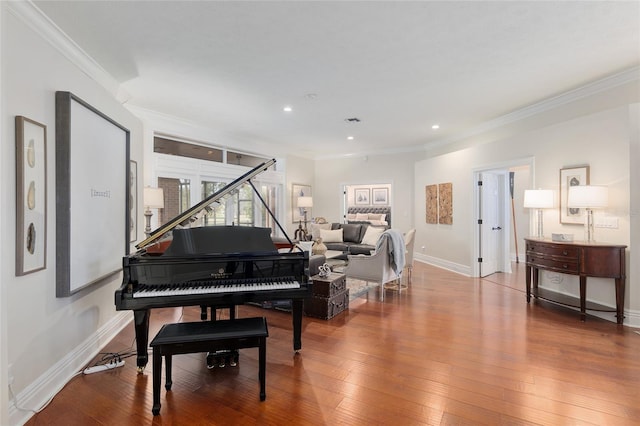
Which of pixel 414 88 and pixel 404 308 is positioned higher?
pixel 414 88

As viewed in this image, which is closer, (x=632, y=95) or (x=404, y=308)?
(x=632, y=95)

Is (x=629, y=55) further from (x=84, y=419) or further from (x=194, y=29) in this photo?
(x=84, y=419)

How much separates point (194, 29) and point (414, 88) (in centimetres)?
272

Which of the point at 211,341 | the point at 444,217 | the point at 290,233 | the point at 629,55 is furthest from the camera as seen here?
the point at 290,233

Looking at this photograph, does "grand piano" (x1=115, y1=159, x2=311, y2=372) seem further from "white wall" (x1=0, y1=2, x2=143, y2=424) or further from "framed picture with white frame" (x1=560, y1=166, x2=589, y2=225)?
"framed picture with white frame" (x1=560, y1=166, x2=589, y2=225)

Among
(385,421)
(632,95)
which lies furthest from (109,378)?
(632,95)

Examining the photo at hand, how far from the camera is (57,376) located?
2338 millimetres

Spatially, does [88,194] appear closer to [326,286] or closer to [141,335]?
[141,335]

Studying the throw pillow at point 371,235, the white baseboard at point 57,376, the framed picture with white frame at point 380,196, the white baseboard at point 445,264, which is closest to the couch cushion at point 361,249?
the throw pillow at point 371,235

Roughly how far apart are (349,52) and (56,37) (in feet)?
8.19

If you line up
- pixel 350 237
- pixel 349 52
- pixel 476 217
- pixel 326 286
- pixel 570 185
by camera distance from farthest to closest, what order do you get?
pixel 350 237 < pixel 476 217 < pixel 570 185 < pixel 326 286 < pixel 349 52

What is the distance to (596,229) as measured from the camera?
12.6ft

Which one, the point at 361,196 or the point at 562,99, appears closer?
the point at 562,99

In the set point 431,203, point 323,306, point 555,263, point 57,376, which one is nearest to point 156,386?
point 57,376
